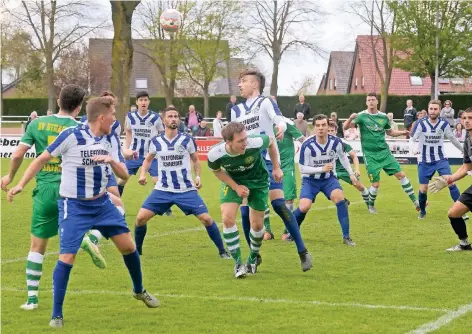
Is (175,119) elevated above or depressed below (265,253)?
above

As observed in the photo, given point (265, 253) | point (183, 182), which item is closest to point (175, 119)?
point (183, 182)

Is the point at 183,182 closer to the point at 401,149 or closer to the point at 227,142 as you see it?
the point at 227,142

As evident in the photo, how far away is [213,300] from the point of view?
8258 millimetres

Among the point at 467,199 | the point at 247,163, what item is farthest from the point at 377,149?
the point at 247,163

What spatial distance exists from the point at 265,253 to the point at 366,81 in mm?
A: 66442

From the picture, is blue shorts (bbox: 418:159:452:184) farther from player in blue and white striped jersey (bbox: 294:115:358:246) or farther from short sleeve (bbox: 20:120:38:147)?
short sleeve (bbox: 20:120:38:147)

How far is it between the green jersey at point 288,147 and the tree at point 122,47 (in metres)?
17.4

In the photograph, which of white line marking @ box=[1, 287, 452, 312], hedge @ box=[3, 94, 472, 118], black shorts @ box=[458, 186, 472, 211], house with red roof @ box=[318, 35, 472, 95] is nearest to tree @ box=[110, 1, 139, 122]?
black shorts @ box=[458, 186, 472, 211]

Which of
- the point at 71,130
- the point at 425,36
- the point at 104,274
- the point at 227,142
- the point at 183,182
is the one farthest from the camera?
the point at 425,36

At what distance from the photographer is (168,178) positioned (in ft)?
35.4

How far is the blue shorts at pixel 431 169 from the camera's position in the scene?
15.1 meters

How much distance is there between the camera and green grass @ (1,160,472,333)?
7.30m

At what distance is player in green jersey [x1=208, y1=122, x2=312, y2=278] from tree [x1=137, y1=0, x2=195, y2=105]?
4882 centimetres

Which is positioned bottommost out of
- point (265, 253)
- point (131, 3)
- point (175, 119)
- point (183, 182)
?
point (265, 253)
